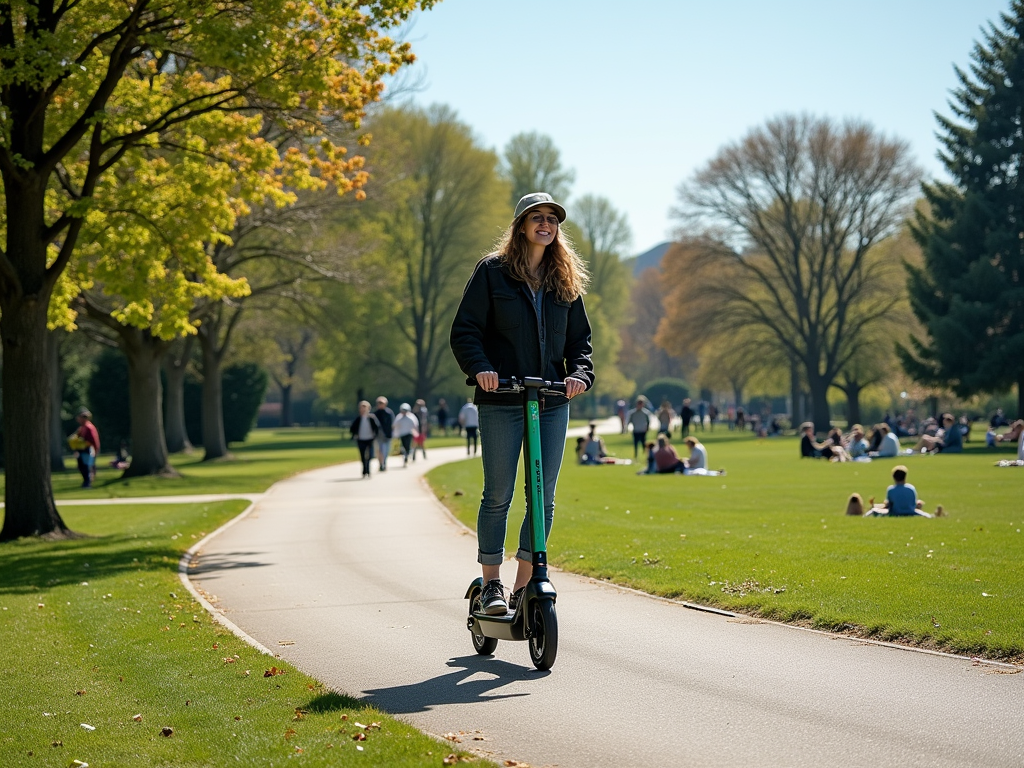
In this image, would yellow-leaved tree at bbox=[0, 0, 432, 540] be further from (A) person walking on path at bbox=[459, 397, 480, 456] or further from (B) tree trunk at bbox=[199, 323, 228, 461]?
(B) tree trunk at bbox=[199, 323, 228, 461]

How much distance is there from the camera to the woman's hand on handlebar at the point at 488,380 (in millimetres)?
6535

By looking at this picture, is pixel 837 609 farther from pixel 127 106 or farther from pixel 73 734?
pixel 127 106

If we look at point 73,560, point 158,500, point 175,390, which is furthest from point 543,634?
point 175,390

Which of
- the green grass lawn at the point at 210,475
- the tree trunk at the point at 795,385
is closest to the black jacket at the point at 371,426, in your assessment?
the green grass lawn at the point at 210,475

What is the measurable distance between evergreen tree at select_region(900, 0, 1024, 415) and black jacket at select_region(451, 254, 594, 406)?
1570 inches

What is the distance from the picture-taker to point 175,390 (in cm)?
4097

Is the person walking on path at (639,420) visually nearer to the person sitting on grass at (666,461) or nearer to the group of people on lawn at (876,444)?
the group of people on lawn at (876,444)

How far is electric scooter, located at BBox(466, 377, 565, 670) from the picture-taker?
6582 mm

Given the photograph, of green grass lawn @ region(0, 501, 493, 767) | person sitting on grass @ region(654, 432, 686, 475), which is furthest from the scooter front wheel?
person sitting on grass @ region(654, 432, 686, 475)

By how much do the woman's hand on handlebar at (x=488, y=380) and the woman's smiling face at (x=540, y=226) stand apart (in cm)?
88

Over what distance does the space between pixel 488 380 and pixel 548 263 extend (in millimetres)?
924

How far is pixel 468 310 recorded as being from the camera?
6.82 meters

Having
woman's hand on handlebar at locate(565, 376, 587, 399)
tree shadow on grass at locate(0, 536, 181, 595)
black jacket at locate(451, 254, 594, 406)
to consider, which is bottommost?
tree shadow on grass at locate(0, 536, 181, 595)

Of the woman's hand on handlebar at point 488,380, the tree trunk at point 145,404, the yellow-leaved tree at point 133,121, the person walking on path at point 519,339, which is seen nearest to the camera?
the woman's hand on handlebar at point 488,380
